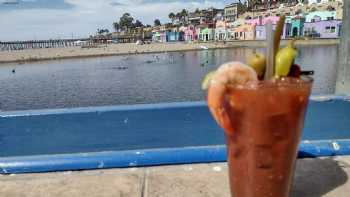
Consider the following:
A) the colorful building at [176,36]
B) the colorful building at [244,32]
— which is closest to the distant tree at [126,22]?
the colorful building at [176,36]

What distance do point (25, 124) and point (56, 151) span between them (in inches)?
19.9

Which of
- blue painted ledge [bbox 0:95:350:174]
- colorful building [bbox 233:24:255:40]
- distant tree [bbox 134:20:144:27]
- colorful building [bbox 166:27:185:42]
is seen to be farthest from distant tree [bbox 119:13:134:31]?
blue painted ledge [bbox 0:95:350:174]

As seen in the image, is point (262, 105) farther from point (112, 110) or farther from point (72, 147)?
point (72, 147)

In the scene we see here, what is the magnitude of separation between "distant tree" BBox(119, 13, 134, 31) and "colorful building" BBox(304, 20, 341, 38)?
79.4 meters

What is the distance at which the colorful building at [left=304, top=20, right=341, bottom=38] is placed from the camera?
191 ft

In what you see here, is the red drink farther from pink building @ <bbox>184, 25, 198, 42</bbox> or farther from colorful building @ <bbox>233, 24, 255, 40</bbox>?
pink building @ <bbox>184, 25, 198, 42</bbox>

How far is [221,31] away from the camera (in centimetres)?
8212

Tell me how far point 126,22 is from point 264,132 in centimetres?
12883

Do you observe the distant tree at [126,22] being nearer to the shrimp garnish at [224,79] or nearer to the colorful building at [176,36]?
the colorful building at [176,36]

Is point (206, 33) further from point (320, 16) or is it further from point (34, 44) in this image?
point (34, 44)

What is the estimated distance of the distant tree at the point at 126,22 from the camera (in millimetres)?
124875

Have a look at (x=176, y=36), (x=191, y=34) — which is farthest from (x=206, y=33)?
(x=176, y=36)

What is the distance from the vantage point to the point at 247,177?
1.49 metres

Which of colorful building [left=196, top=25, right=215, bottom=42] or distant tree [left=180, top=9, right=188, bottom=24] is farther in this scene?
distant tree [left=180, top=9, right=188, bottom=24]
